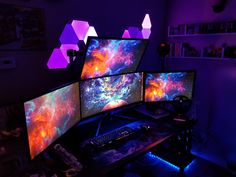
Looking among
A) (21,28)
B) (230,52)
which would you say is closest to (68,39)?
(21,28)

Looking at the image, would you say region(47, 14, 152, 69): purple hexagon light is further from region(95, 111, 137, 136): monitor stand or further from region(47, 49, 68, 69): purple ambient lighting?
region(95, 111, 137, 136): monitor stand

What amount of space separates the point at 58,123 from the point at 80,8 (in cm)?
102

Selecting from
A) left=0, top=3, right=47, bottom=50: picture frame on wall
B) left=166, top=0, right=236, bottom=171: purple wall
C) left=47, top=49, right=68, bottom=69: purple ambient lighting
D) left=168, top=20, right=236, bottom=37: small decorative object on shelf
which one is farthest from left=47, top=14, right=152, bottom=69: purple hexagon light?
left=166, top=0, right=236, bottom=171: purple wall

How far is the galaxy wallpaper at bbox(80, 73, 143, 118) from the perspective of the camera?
1.61 metres

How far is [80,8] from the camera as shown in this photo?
1729 millimetres

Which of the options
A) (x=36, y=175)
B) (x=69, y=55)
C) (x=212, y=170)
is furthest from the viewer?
(x=212, y=170)

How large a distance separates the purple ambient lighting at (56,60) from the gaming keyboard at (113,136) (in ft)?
2.19

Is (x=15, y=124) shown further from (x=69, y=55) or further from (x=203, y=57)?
(x=203, y=57)

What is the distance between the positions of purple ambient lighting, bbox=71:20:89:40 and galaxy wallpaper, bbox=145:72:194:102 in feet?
2.37

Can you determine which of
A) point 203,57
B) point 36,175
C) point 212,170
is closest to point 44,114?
point 36,175

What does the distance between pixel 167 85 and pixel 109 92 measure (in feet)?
2.11

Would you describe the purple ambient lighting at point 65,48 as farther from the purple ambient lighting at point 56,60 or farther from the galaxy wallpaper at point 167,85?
the galaxy wallpaper at point 167,85

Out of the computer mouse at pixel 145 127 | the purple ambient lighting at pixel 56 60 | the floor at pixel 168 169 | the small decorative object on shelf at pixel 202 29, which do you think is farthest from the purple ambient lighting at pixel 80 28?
the floor at pixel 168 169

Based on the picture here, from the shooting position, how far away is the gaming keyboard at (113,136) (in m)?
1.44
